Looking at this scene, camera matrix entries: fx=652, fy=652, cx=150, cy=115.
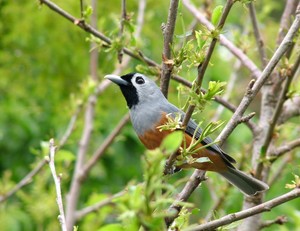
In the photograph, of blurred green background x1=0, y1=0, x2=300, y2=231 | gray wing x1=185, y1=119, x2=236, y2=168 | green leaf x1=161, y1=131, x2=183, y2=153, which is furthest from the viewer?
blurred green background x1=0, y1=0, x2=300, y2=231

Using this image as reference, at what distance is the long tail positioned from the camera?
11.3ft

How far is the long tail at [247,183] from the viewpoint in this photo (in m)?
Answer: 3.45

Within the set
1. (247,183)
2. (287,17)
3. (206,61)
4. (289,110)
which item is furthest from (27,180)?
(206,61)

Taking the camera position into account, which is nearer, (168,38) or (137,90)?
(168,38)

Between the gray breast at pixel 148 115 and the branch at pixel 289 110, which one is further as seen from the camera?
the branch at pixel 289 110

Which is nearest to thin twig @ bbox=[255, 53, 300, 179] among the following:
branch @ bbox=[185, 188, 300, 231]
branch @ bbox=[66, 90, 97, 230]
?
branch @ bbox=[185, 188, 300, 231]

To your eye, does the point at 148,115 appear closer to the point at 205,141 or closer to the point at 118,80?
the point at 118,80

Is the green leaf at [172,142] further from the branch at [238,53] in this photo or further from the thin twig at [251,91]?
the branch at [238,53]

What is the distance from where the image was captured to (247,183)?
356 cm

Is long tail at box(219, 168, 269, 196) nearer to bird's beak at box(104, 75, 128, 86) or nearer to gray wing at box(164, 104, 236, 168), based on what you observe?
gray wing at box(164, 104, 236, 168)

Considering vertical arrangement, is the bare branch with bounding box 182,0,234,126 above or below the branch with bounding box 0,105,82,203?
below

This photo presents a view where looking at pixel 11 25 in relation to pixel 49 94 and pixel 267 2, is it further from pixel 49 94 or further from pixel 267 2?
pixel 267 2

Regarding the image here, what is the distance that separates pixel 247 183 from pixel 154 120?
0.62m

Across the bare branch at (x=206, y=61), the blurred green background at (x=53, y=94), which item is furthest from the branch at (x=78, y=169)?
the bare branch at (x=206, y=61)
